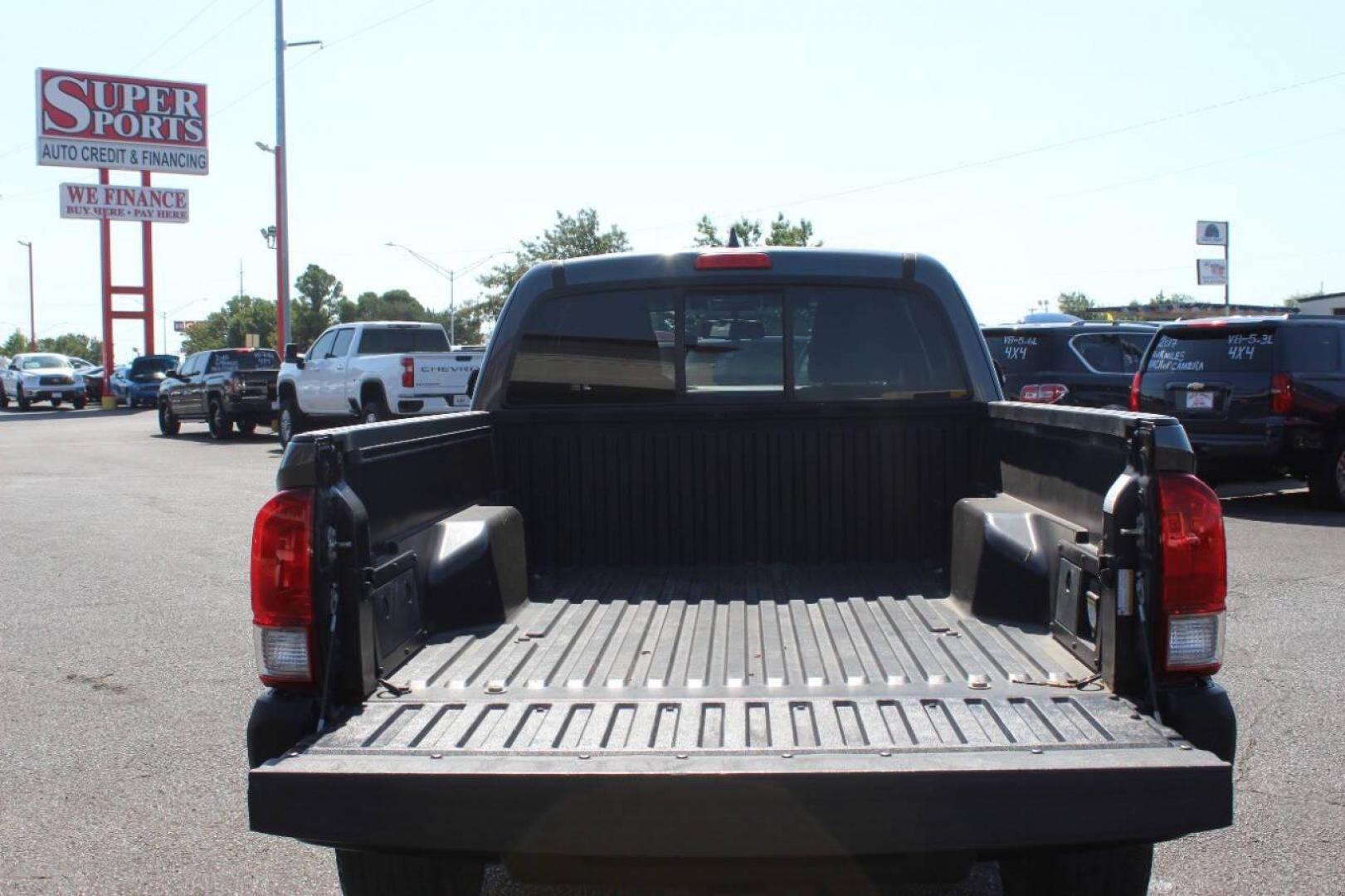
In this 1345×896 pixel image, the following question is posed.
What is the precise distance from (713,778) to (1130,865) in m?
1.22

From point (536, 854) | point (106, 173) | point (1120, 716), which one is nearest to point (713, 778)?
point (536, 854)

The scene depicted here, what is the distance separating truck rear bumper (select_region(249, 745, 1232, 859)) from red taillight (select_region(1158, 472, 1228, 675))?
421 millimetres

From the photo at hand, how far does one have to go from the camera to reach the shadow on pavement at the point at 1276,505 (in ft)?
39.8

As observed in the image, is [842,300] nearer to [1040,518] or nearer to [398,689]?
[1040,518]

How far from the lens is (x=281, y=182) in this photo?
115ft

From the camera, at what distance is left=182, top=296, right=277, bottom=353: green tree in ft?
420

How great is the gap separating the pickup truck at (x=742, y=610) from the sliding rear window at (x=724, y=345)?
0.01 metres

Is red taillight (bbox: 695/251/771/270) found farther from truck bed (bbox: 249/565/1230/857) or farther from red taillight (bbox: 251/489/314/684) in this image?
red taillight (bbox: 251/489/314/684)

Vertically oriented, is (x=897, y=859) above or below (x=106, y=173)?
below

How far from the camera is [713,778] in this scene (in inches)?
102

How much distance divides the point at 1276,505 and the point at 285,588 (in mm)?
12554

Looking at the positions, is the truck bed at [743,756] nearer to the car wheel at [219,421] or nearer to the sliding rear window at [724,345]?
the sliding rear window at [724,345]

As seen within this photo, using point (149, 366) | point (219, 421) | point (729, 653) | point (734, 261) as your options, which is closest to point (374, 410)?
point (219, 421)

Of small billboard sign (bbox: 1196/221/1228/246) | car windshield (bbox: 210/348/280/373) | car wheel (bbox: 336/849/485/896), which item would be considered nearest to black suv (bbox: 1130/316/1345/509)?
car wheel (bbox: 336/849/485/896)
